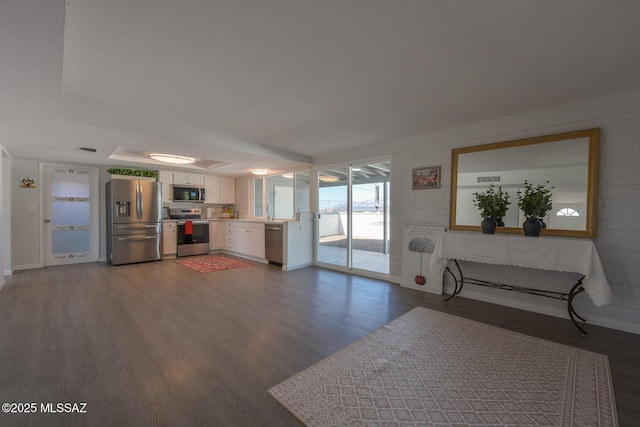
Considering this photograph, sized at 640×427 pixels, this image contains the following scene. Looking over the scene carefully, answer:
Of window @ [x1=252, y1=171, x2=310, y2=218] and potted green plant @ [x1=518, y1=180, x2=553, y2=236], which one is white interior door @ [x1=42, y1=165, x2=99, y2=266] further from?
potted green plant @ [x1=518, y1=180, x2=553, y2=236]

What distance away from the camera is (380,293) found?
3781 millimetres

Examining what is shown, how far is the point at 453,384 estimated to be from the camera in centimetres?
183

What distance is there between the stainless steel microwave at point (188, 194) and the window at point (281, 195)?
137 centimetres

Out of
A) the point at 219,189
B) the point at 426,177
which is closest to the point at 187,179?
the point at 219,189

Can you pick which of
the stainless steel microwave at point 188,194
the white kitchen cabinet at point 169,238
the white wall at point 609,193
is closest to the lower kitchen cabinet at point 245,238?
the stainless steel microwave at point 188,194

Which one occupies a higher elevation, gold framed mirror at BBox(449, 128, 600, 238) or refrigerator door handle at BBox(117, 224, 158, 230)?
gold framed mirror at BBox(449, 128, 600, 238)

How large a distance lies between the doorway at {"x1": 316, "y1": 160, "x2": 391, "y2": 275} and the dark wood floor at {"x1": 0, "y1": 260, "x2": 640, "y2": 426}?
1097 millimetres

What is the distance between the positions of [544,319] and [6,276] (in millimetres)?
7835

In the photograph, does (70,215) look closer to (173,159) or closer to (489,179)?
(173,159)

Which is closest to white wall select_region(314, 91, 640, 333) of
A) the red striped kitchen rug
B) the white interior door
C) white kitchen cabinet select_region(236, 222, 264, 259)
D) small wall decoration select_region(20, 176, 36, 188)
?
white kitchen cabinet select_region(236, 222, 264, 259)

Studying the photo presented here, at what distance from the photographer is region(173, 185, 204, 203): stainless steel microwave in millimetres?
6566

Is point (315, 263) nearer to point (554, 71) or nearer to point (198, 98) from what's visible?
point (198, 98)

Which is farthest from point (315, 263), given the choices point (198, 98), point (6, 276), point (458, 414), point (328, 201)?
point (6, 276)

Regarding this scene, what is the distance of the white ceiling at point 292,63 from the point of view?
1597mm
